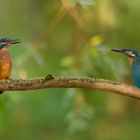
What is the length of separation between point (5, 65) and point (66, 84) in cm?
148

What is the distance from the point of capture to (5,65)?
11.9 meters

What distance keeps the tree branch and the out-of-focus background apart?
2.21 metres

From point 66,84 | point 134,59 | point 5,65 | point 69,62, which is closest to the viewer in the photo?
point 66,84

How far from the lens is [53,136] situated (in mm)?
18797

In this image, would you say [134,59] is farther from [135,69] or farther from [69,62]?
[69,62]

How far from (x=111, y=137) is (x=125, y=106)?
0.83 metres

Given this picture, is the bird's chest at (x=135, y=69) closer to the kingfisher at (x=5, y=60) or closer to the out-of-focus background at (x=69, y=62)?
the out-of-focus background at (x=69, y=62)

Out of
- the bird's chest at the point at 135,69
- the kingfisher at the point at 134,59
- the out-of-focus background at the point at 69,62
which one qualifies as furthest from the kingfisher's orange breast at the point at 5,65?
the bird's chest at the point at 135,69

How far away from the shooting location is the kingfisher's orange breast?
1176 centimetres

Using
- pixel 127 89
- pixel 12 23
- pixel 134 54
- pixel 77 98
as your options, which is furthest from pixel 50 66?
pixel 127 89

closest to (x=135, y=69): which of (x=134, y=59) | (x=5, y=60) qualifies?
(x=134, y=59)

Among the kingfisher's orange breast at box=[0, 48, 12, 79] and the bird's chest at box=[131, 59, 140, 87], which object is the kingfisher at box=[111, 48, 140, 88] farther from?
the kingfisher's orange breast at box=[0, 48, 12, 79]

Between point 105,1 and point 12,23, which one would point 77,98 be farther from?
point 12,23

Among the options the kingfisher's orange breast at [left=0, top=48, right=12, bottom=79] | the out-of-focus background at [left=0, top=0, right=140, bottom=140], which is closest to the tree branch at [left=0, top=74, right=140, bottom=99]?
the kingfisher's orange breast at [left=0, top=48, right=12, bottom=79]
